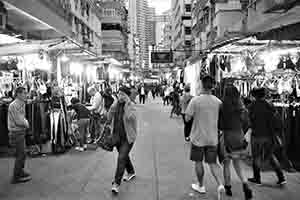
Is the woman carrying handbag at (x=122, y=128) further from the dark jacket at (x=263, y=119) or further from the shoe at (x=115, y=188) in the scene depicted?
the dark jacket at (x=263, y=119)

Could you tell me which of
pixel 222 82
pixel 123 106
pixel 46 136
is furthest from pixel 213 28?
pixel 123 106

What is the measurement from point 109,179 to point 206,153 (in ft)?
7.29

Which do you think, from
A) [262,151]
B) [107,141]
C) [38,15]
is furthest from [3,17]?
[262,151]

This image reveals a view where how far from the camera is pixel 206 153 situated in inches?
203

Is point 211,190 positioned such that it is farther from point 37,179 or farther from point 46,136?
point 46,136

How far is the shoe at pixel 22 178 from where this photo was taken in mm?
6145

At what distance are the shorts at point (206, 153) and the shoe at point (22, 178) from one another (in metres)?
3.34

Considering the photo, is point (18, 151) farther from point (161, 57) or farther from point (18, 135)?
point (161, 57)

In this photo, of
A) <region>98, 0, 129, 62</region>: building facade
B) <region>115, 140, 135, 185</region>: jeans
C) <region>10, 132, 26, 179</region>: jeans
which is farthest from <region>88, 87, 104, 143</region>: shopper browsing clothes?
<region>98, 0, 129, 62</region>: building facade

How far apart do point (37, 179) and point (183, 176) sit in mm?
2951

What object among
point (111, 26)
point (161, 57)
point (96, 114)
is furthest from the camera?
point (111, 26)

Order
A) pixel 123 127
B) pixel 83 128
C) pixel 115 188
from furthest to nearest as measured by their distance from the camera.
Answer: pixel 83 128, pixel 123 127, pixel 115 188

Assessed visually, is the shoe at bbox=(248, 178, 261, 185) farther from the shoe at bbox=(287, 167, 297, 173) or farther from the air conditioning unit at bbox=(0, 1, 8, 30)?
the air conditioning unit at bbox=(0, 1, 8, 30)

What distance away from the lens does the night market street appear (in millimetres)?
5395
